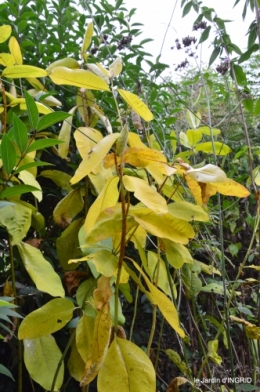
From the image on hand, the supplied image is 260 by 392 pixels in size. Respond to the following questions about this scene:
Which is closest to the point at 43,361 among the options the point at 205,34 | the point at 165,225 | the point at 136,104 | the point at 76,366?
the point at 76,366

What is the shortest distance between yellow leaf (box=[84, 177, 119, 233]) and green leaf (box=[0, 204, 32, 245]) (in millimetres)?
243

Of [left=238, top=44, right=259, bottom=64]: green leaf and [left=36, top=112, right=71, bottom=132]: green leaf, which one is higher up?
[left=238, top=44, right=259, bottom=64]: green leaf

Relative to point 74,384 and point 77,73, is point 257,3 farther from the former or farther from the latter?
point 74,384

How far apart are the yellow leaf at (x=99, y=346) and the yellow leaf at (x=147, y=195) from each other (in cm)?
14

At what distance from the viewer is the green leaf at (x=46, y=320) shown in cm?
51

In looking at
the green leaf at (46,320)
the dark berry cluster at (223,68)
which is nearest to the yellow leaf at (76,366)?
the green leaf at (46,320)

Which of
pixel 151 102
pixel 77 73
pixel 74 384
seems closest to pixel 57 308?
pixel 77 73

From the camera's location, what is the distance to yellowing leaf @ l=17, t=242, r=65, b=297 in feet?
1.87

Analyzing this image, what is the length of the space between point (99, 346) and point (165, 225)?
159 millimetres

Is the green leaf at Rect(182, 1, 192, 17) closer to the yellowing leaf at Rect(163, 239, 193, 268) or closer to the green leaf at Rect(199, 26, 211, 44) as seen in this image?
the green leaf at Rect(199, 26, 211, 44)

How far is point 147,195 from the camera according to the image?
1.32 ft

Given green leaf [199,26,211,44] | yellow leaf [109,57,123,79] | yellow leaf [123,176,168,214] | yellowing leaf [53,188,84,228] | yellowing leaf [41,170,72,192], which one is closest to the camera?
yellow leaf [123,176,168,214]

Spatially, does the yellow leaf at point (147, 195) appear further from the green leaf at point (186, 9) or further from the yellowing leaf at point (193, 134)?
the green leaf at point (186, 9)

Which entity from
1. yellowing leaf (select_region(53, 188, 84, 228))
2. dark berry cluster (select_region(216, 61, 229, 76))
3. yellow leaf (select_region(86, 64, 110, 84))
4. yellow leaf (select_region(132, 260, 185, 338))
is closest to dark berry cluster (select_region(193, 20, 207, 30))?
dark berry cluster (select_region(216, 61, 229, 76))
